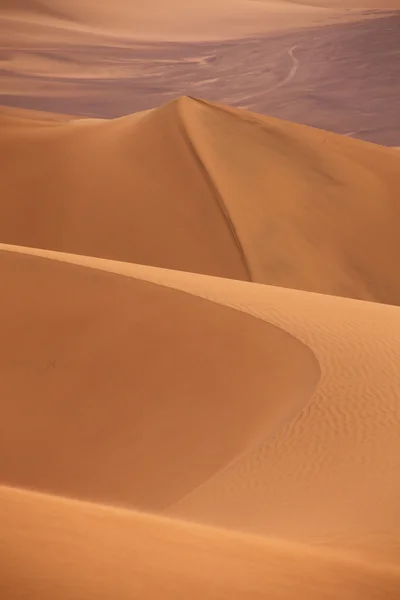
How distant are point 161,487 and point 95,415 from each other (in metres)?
0.80

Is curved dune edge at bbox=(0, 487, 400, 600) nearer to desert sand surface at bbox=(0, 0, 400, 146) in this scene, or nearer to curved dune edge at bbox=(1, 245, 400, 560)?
curved dune edge at bbox=(1, 245, 400, 560)

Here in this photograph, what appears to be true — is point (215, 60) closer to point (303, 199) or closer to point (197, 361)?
point (303, 199)

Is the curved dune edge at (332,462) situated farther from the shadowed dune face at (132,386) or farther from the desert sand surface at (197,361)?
the shadowed dune face at (132,386)

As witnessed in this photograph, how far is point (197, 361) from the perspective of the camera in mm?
Answer: 4305

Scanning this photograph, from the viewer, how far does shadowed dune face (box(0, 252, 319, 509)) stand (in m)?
3.60

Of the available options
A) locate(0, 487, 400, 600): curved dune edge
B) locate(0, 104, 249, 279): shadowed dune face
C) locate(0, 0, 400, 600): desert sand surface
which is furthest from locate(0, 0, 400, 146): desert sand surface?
locate(0, 487, 400, 600): curved dune edge

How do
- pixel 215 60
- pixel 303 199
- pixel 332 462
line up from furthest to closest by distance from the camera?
pixel 215 60 → pixel 303 199 → pixel 332 462

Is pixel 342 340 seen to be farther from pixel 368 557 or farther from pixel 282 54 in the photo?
pixel 282 54

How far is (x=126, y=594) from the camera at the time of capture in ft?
5.89

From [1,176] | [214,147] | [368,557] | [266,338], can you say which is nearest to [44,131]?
[1,176]

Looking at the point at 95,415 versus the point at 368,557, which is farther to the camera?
the point at 95,415

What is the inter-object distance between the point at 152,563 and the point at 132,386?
7.38 feet

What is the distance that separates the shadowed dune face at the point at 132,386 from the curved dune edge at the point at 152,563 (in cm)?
93

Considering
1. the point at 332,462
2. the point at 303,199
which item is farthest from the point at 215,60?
the point at 332,462
